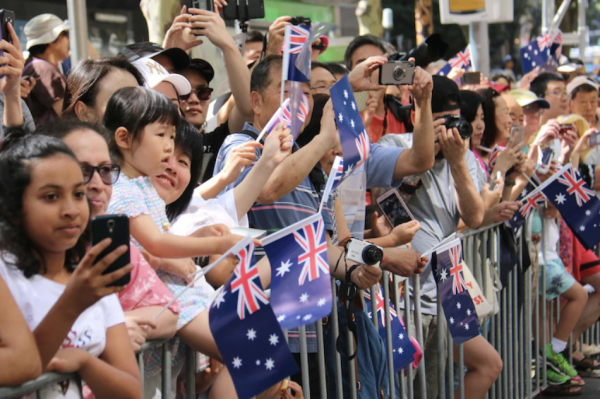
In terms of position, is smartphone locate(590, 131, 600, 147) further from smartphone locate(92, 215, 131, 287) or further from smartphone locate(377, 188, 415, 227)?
smartphone locate(92, 215, 131, 287)

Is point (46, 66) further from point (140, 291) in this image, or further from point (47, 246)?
point (47, 246)

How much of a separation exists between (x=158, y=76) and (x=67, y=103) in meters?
0.46

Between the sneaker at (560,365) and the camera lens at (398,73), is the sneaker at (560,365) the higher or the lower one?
the lower one

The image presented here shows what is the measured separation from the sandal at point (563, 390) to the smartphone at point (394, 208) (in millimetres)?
2327

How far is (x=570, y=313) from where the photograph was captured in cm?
650

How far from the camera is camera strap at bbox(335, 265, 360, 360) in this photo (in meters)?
3.57

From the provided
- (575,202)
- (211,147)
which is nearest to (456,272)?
(211,147)

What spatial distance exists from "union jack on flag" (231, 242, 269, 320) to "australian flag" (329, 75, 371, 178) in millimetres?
1017

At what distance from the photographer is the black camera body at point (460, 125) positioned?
4.77 meters

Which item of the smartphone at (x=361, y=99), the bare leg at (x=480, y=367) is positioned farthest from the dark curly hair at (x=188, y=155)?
the bare leg at (x=480, y=367)

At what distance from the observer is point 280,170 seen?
3.55 metres

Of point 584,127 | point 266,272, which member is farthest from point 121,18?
point 266,272

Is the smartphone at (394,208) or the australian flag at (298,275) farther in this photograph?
the smartphone at (394,208)

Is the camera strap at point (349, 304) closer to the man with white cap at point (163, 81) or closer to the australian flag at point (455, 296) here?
the australian flag at point (455, 296)
